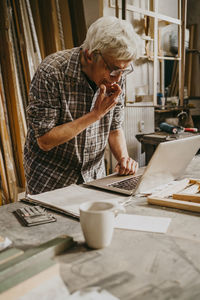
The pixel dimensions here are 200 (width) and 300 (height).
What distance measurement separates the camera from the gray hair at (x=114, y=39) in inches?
50.7

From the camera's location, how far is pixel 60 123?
1.52m

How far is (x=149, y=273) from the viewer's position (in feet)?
2.11

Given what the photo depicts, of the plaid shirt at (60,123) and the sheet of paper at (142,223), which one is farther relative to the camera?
the plaid shirt at (60,123)

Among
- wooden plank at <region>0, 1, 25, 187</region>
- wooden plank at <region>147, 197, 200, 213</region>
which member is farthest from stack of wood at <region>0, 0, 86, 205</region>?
wooden plank at <region>147, 197, 200, 213</region>

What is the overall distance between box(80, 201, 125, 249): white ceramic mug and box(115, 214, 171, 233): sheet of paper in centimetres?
14

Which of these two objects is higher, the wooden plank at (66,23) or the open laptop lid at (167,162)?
the wooden plank at (66,23)

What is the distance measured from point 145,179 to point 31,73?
1934mm

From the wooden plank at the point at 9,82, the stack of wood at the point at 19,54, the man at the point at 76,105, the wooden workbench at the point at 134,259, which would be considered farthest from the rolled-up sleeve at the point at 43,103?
the wooden plank at the point at 9,82

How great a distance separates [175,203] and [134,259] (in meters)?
0.40

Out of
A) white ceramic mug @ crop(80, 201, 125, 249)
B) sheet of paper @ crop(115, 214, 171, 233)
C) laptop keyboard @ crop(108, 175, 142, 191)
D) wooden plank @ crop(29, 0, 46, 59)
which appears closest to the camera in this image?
white ceramic mug @ crop(80, 201, 125, 249)

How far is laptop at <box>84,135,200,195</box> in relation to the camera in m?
1.11

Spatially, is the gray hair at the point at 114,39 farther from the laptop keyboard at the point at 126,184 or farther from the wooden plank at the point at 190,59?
the wooden plank at the point at 190,59

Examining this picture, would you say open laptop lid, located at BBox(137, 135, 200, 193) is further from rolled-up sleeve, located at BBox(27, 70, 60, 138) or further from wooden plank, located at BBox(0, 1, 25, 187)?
wooden plank, located at BBox(0, 1, 25, 187)

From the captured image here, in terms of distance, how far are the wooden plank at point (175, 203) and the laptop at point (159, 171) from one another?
0.09 metres
